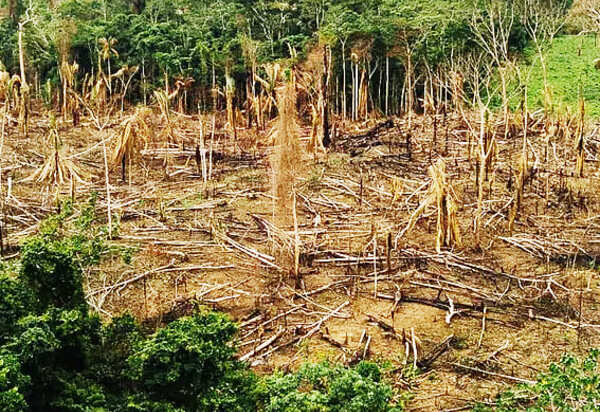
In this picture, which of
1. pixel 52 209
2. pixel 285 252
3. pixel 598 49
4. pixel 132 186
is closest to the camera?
pixel 285 252

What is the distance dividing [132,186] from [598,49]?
17.1 metres

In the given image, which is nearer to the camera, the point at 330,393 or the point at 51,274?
the point at 330,393

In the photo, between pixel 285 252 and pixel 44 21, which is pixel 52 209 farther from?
pixel 44 21

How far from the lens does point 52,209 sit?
9.18 m

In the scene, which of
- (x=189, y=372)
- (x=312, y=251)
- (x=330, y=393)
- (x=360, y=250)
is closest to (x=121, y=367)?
(x=189, y=372)

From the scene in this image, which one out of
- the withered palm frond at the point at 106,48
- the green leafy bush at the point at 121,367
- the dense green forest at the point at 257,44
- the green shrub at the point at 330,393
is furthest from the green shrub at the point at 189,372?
the dense green forest at the point at 257,44

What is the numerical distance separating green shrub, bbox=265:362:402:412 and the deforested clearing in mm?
13

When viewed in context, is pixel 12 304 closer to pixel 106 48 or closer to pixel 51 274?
pixel 51 274

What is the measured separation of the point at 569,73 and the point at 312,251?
615 inches

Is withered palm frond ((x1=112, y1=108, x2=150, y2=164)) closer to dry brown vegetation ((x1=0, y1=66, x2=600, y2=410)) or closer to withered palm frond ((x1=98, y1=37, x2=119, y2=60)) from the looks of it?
dry brown vegetation ((x1=0, y1=66, x2=600, y2=410))

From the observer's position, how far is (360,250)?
25.8 ft

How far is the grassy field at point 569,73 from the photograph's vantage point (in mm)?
18141

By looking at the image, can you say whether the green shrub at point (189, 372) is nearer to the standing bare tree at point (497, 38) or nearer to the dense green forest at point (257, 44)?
the standing bare tree at point (497, 38)

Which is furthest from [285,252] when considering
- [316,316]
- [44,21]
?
[44,21]
